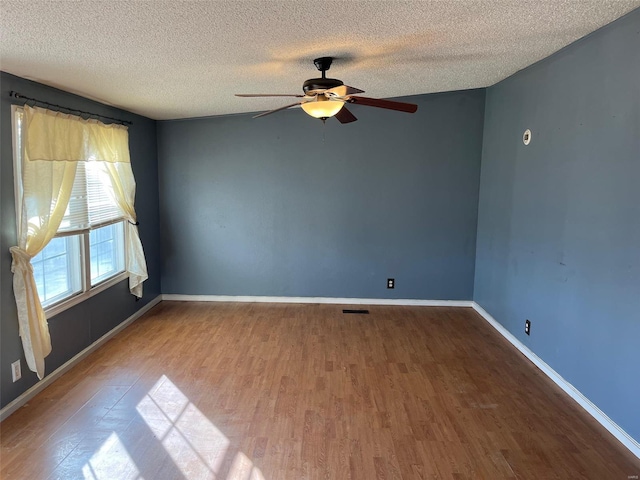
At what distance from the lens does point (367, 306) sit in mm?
5258

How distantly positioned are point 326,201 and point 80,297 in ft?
9.24

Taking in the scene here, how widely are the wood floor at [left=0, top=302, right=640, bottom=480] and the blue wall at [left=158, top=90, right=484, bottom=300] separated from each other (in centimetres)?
108

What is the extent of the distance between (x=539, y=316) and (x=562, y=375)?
524 millimetres

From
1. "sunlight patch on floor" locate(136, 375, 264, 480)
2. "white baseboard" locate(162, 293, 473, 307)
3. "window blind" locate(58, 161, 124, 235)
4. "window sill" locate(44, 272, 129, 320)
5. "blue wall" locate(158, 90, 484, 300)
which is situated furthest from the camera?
"white baseboard" locate(162, 293, 473, 307)

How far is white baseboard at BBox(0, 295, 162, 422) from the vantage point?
286 cm

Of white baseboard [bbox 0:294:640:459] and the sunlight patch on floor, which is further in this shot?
white baseboard [bbox 0:294:640:459]

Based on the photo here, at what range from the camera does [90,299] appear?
3785mm

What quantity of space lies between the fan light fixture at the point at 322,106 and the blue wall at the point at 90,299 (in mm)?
1972

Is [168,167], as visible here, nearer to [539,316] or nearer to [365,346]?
[365,346]

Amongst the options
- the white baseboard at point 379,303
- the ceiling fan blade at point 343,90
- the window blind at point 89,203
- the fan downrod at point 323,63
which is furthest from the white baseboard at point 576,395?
the window blind at point 89,203

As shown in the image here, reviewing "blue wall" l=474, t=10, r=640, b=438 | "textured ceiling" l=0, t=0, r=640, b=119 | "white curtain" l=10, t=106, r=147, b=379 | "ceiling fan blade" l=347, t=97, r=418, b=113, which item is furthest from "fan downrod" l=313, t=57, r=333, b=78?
"white curtain" l=10, t=106, r=147, b=379

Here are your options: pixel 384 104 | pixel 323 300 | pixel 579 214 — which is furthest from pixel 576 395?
pixel 323 300

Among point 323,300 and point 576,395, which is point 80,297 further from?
point 576,395

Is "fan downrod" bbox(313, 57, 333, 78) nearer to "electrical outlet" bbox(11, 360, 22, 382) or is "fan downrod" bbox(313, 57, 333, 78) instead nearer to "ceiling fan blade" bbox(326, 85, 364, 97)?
"ceiling fan blade" bbox(326, 85, 364, 97)
